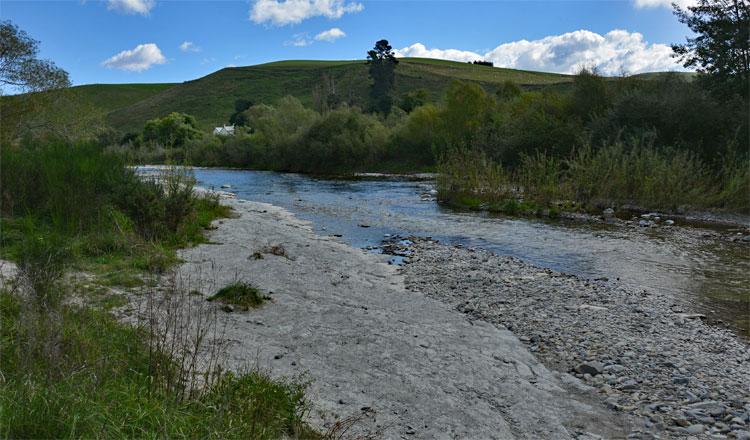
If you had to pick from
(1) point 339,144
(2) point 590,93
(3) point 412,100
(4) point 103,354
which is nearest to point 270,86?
(3) point 412,100

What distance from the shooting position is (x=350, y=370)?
20.1 ft

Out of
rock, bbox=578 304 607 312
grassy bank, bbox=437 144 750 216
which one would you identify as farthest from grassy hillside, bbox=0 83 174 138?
rock, bbox=578 304 607 312

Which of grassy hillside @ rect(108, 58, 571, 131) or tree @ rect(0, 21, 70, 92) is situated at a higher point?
grassy hillside @ rect(108, 58, 571, 131)

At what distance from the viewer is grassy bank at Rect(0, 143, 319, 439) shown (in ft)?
10.2

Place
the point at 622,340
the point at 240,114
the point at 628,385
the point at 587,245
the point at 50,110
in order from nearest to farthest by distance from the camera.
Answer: the point at 628,385 → the point at 622,340 → the point at 587,245 → the point at 50,110 → the point at 240,114

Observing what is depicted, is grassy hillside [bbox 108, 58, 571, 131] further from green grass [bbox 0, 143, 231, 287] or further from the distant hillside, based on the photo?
green grass [bbox 0, 143, 231, 287]

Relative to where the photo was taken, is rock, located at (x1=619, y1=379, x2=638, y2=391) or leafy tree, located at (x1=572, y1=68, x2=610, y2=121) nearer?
rock, located at (x1=619, y1=379, x2=638, y2=391)

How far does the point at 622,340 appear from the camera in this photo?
742cm

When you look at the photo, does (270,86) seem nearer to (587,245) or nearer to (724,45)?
(724,45)

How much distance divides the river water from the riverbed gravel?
91 centimetres

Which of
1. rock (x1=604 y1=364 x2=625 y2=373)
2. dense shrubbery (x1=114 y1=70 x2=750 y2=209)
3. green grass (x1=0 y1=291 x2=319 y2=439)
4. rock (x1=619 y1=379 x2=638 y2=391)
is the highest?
dense shrubbery (x1=114 y1=70 x2=750 y2=209)

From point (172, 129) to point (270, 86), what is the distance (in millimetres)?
45814

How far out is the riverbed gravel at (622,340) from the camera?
5426 millimetres

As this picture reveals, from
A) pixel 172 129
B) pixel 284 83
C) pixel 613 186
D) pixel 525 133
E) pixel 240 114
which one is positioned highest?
pixel 284 83
